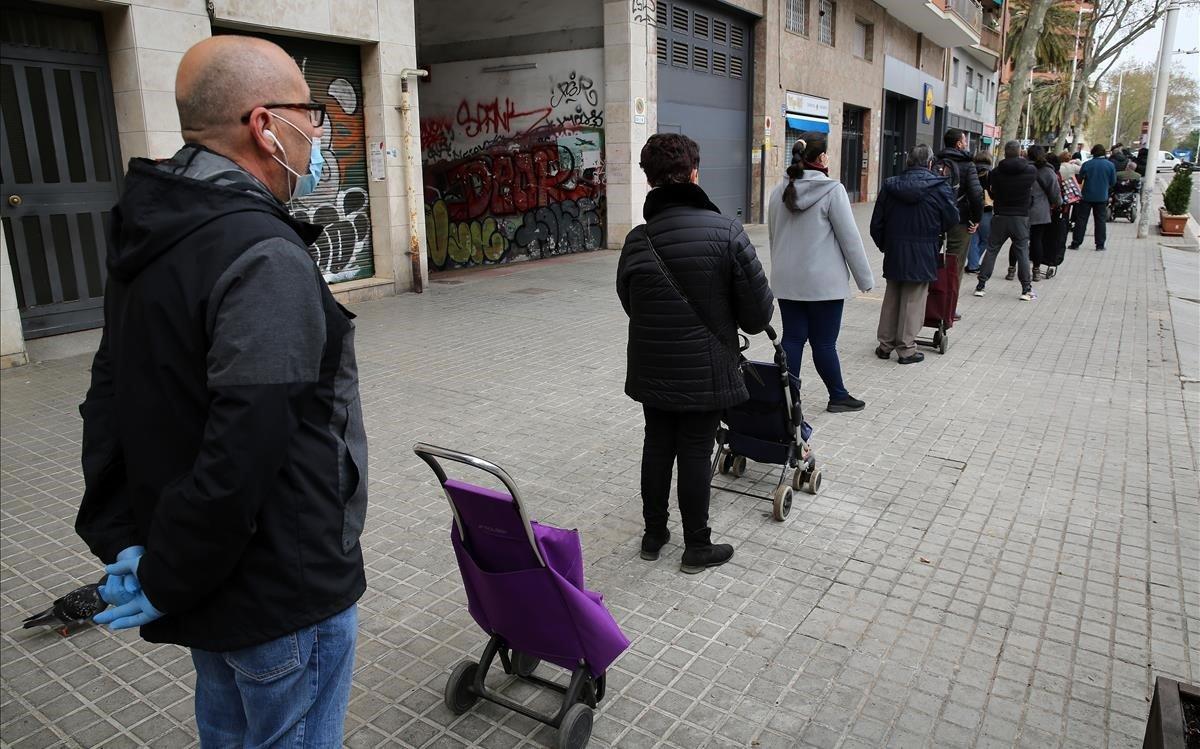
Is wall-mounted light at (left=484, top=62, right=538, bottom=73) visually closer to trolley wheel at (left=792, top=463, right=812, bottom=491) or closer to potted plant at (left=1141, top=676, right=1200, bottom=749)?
trolley wheel at (left=792, top=463, right=812, bottom=491)

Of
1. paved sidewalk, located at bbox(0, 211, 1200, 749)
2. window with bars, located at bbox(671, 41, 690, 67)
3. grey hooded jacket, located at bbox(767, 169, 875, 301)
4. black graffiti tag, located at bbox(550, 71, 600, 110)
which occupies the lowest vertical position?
paved sidewalk, located at bbox(0, 211, 1200, 749)

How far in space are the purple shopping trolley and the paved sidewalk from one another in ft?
0.66

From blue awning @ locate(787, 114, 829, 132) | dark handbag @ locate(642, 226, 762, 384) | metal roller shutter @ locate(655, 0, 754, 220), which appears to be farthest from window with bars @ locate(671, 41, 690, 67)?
dark handbag @ locate(642, 226, 762, 384)

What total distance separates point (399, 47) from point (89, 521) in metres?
10.7

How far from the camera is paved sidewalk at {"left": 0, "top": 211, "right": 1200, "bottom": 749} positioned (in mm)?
2996

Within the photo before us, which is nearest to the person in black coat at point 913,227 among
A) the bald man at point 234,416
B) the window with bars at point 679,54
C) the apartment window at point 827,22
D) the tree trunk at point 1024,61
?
the bald man at point 234,416

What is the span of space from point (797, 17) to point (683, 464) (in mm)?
21598

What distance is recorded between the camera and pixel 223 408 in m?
1.55

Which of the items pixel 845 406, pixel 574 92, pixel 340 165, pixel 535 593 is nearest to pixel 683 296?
pixel 535 593

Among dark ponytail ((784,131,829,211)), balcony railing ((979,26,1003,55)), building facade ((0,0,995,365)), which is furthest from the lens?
balcony railing ((979,26,1003,55))

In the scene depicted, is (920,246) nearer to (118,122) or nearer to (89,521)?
(89,521)

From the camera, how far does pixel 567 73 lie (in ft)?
53.0

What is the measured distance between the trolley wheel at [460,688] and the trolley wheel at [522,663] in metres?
0.15

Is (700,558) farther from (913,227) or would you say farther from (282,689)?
(913,227)
